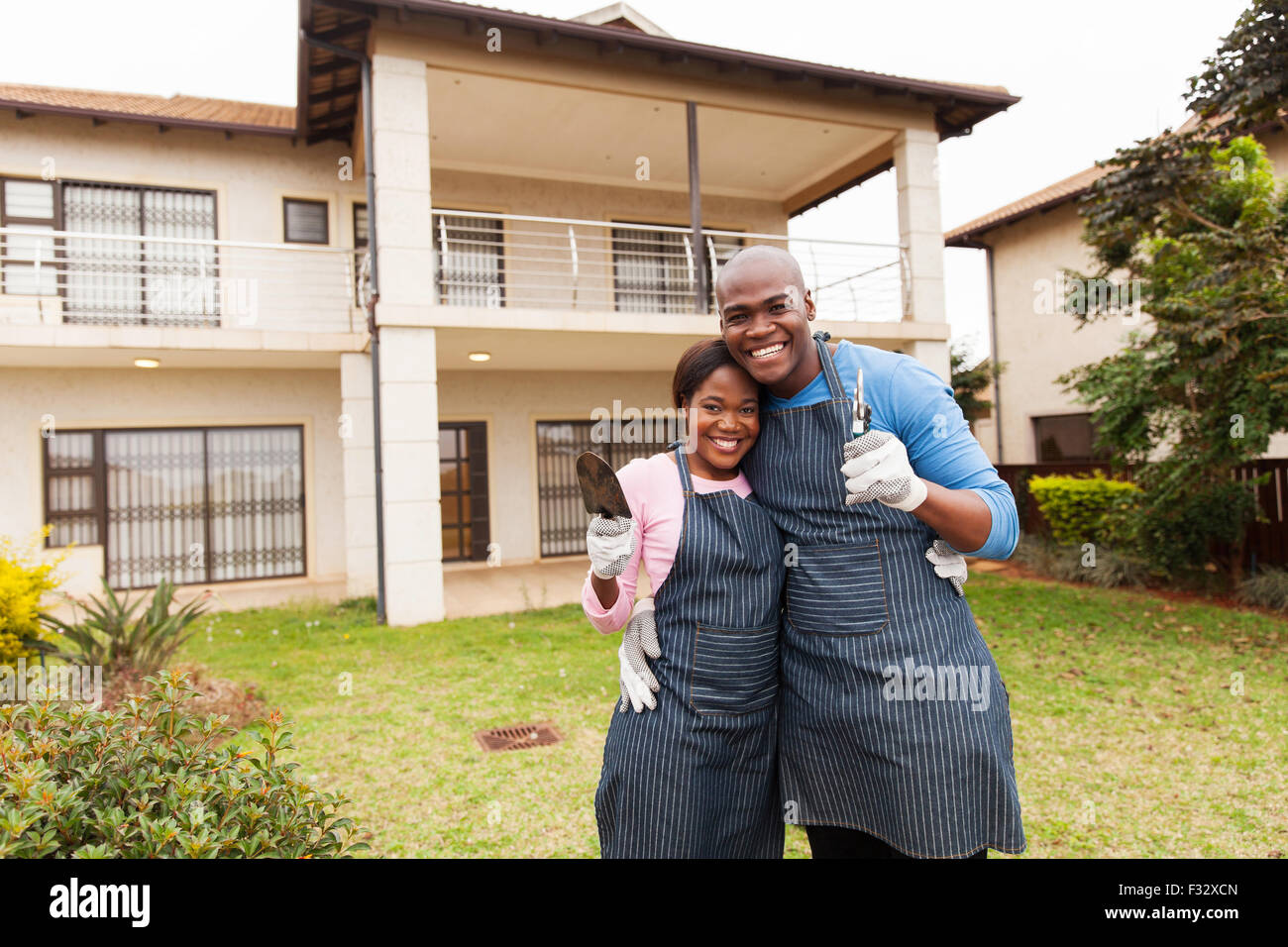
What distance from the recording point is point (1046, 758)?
4.52 meters

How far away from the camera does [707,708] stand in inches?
73.2

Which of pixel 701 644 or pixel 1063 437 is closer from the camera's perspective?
pixel 701 644

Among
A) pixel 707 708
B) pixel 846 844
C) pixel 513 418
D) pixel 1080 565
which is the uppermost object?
pixel 513 418

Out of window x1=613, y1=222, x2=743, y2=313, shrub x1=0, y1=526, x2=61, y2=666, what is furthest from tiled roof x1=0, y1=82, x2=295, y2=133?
shrub x1=0, y1=526, x2=61, y2=666

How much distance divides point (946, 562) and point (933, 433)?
0.30m

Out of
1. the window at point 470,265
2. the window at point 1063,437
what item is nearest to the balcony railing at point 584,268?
the window at point 470,265

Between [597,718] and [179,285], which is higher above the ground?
[179,285]

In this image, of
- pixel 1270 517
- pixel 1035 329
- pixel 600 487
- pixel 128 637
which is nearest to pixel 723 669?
pixel 600 487

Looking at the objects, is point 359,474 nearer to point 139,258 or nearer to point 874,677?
point 139,258

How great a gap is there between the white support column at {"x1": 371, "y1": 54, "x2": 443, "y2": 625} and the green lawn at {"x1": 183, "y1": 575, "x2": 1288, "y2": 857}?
0.74m

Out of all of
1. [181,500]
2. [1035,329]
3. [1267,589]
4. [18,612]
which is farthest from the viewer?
[1035,329]
